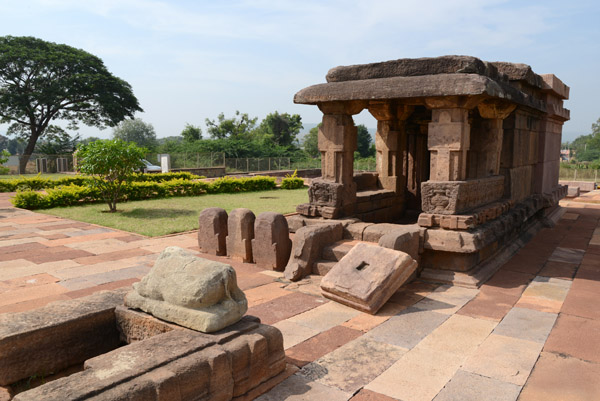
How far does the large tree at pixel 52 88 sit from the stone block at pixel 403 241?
101 feet

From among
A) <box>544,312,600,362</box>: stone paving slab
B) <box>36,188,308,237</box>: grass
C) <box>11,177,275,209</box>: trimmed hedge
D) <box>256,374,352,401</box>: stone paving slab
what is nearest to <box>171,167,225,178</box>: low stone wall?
<box>11,177,275,209</box>: trimmed hedge

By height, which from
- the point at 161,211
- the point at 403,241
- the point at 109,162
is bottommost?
the point at 161,211

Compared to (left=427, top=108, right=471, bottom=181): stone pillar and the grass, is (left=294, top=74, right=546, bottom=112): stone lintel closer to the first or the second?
(left=427, top=108, right=471, bottom=181): stone pillar

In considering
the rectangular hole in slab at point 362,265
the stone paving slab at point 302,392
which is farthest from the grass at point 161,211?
the stone paving slab at point 302,392

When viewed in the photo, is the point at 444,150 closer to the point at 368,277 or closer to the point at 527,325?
the point at 368,277

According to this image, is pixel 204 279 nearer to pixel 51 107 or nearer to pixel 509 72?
pixel 509 72

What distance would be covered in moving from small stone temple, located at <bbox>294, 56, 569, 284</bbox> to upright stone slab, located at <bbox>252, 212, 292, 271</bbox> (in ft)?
2.46

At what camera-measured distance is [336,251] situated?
5469mm

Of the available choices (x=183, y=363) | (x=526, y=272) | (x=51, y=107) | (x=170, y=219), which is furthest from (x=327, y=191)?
(x=51, y=107)

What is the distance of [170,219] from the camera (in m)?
9.99

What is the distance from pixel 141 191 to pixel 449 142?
439 inches

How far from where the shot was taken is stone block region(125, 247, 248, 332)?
2.93 meters

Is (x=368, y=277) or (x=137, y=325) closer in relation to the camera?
(x=137, y=325)

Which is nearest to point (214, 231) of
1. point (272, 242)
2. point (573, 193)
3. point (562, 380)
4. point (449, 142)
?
point (272, 242)
